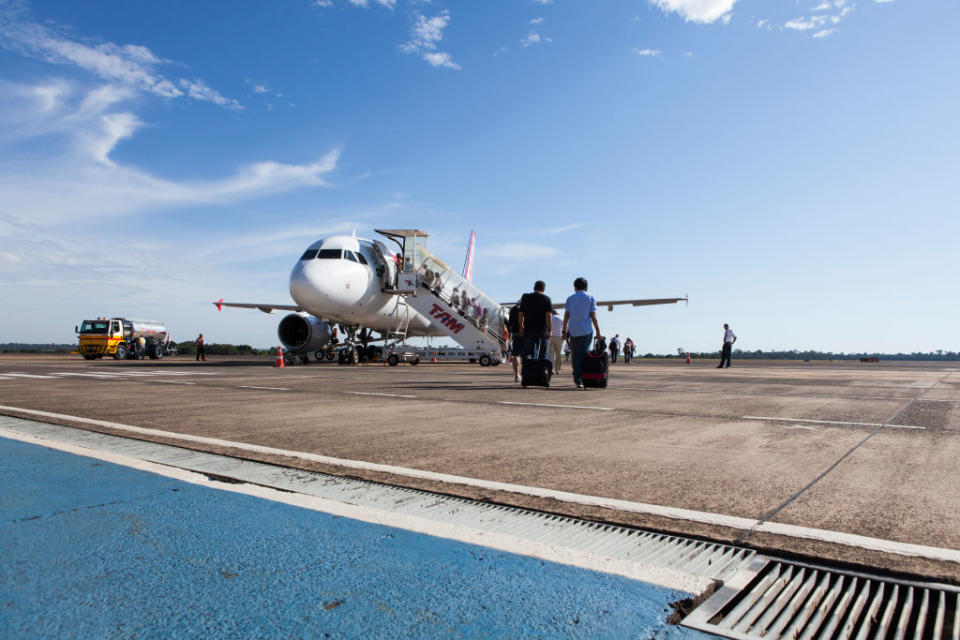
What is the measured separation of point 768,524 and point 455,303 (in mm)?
18193

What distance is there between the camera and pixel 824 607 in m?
1.61

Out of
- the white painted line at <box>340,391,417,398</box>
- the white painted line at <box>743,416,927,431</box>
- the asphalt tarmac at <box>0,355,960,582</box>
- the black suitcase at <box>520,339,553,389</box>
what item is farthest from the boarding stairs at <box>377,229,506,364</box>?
the white painted line at <box>743,416,927,431</box>

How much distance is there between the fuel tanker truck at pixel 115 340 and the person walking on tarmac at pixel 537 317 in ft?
88.9

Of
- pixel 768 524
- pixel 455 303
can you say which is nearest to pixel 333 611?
pixel 768 524

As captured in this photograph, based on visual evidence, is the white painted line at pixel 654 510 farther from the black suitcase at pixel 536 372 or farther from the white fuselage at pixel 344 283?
the white fuselage at pixel 344 283

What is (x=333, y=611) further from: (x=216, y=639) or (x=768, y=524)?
(x=768, y=524)

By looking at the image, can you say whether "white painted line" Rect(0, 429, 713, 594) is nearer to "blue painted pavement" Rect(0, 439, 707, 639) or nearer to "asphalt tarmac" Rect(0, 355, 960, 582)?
"blue painted pavement" Rect(0, 439, 707, 639)

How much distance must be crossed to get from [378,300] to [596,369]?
40.0ft

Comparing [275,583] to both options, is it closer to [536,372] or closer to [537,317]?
[536,372]

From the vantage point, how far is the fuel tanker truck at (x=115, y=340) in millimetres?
28656

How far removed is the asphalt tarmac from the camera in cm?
225

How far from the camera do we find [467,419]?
520cm

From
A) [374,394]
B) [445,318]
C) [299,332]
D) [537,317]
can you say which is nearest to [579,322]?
[537,317]

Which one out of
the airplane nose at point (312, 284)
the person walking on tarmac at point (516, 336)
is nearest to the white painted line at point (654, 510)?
the person walking on tarmac at point (516, 336)
